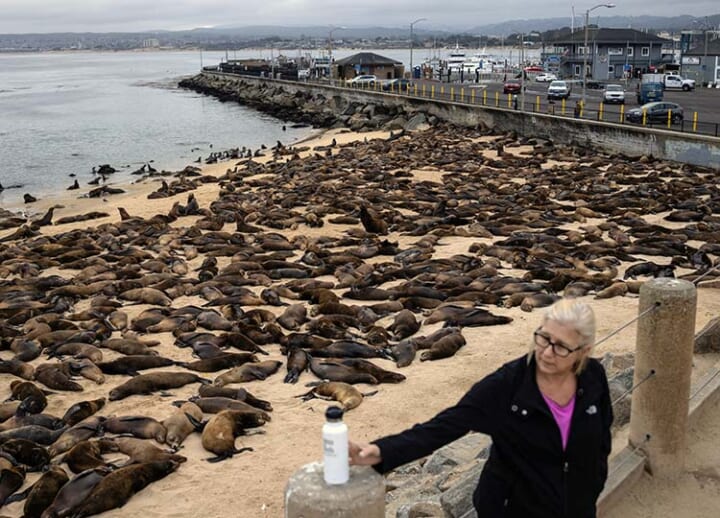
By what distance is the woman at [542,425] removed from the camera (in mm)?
3635

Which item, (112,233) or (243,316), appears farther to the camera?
(112,233)

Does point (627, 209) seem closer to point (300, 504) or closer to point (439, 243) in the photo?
point (439, 243)

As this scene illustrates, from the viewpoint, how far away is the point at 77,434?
970 cm

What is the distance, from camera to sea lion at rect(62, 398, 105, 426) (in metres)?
10.2

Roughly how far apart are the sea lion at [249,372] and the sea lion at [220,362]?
17 centimetres

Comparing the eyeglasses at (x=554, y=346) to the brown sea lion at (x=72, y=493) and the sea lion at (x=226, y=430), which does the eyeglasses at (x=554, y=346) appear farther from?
the sea lion at (x=226, y=430)

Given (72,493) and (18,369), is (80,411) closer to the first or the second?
(72,493)

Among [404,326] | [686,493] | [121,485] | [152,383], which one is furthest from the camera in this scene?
[404,326]

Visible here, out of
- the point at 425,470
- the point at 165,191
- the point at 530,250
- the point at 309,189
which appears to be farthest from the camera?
the point at 165,191

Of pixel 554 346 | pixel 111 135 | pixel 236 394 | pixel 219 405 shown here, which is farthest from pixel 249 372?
pixel 111 135

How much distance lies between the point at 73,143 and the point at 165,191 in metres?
30.7

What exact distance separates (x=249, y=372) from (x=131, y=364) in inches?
75.9

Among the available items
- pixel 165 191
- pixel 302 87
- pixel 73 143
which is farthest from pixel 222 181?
pixel 302 87

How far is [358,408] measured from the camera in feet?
34.0
